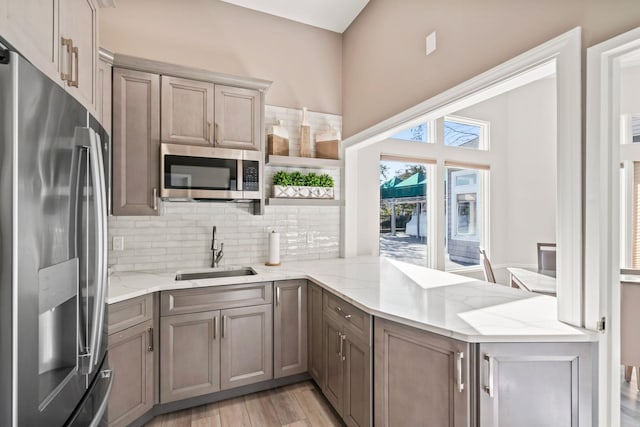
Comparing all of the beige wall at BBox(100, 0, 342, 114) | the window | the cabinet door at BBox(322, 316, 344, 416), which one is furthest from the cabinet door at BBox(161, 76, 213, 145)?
the window

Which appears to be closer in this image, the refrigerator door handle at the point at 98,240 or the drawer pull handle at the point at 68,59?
the refrigerator door handle at the point at 98,240

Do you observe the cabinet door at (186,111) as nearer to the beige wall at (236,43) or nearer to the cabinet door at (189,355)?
the beige wall at (236,43)

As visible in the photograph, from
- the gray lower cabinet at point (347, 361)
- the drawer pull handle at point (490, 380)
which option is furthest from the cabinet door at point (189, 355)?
the drawer pull handle at point (490, 380)

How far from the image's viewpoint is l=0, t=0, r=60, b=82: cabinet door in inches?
33.5

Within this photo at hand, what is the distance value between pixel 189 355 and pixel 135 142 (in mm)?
1646

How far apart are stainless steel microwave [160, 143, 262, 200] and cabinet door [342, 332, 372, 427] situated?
1458 mm

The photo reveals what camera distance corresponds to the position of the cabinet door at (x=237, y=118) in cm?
258

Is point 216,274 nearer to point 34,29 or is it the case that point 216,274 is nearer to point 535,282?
point 34,29

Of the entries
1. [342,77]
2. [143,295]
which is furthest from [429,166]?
[143,295]

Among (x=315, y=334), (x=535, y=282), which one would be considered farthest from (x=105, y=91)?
(x=535, y=282)

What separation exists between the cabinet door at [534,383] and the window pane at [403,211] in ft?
7.87

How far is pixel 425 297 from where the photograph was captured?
6.12 ft

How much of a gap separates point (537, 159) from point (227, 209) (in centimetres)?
433

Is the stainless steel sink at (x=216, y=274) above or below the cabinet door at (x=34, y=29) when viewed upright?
below
